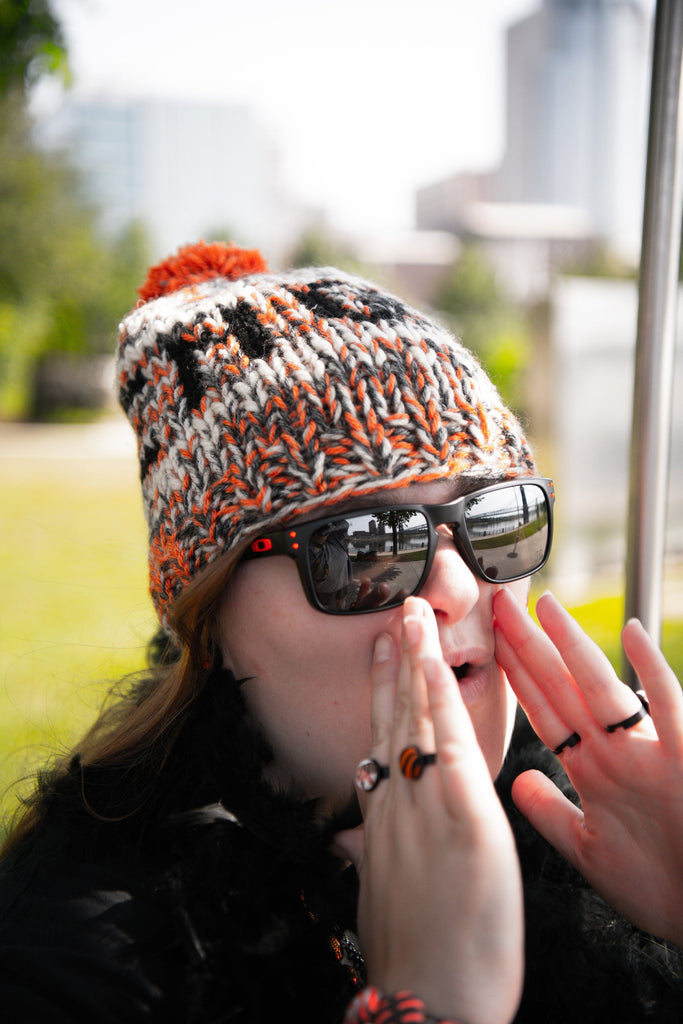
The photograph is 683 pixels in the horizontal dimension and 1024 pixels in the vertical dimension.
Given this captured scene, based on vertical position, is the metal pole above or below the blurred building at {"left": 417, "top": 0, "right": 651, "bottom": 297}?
below

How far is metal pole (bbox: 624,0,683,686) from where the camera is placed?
5.80 feet

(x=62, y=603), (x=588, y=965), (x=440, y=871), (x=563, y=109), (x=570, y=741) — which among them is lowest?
(x=62, y=603)

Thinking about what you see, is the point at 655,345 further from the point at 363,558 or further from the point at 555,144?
the point at 555,144

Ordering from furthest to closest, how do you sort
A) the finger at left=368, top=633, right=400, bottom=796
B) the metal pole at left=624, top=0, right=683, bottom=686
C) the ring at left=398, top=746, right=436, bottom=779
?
the metal pole at left=624, top=0, right=683, bottom=686 → the finger at left=368, top=633, right=400, bottom=796 → the ring at left=398, top=746, right=436, bottom=779

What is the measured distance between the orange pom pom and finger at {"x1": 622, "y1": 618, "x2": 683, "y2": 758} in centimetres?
125

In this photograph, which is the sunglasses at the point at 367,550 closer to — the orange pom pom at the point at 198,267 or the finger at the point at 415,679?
the finger at the point at 415,679

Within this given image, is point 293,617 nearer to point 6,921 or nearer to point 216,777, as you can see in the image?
point 216,777

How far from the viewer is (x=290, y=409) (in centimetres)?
146

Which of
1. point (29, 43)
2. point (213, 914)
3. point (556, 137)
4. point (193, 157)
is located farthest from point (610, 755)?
point (193, 157)

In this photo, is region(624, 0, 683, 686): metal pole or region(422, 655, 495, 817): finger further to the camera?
region(624, 0, 683, 686): metal pole

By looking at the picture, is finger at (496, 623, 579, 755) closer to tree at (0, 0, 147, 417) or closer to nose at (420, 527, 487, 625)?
nose at (420, 527, 487, 625)

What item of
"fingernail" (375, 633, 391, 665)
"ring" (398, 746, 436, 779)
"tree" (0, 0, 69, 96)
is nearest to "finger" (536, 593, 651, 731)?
"fingernail" (375, 633, 391, 665)

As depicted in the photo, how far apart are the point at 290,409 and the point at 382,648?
481mm

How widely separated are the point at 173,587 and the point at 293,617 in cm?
33
